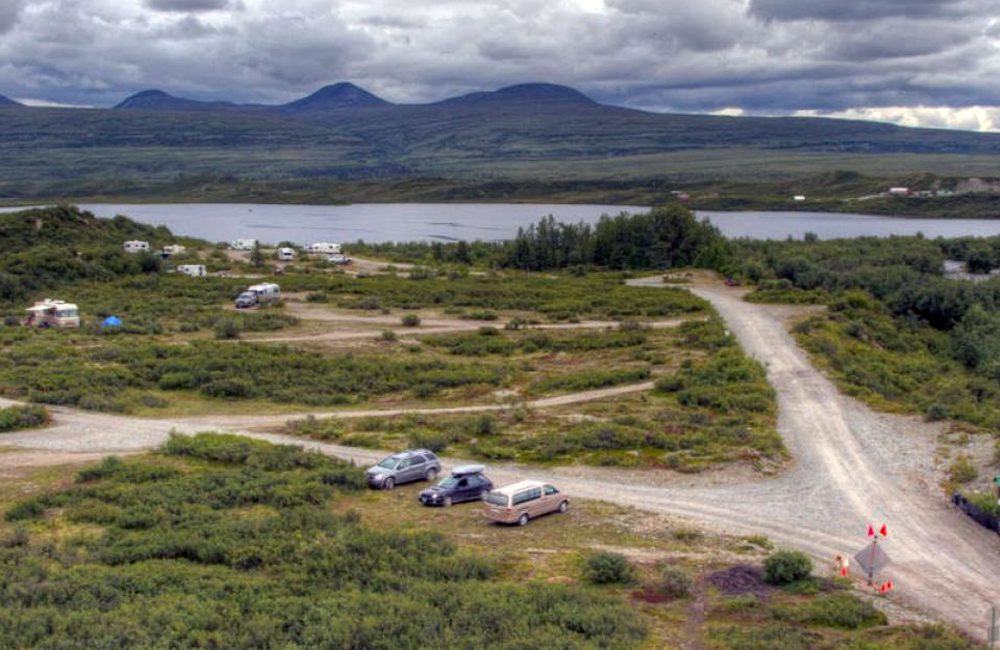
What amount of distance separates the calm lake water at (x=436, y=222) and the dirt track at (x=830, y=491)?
100813 mm

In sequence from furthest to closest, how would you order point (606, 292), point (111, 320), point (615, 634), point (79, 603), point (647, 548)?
point (606, 292), point (111, 320), point (647, 548), point (79, 603), point (615, 634)

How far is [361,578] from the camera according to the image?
18.3m

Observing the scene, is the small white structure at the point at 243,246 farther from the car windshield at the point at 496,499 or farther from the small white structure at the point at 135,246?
the car windshield at the point at 496,499

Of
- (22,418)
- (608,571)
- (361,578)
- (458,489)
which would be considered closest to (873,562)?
(608,571)

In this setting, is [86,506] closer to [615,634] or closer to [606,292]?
[615,634]

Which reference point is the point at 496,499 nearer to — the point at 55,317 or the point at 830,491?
the point at 830,491

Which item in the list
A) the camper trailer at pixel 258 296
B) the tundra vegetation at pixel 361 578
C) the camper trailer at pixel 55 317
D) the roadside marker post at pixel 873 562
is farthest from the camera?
the camper trailer at pixel 258 296

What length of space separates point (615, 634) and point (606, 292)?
55368 mm

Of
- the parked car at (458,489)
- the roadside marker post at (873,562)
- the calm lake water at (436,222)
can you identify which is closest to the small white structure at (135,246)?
the calm lake water at (436,222)

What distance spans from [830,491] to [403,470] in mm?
11073

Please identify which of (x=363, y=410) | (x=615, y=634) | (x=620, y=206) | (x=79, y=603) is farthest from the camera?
(x=620, y=206)

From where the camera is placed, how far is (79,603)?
16812mm

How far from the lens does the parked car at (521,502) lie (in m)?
22.3

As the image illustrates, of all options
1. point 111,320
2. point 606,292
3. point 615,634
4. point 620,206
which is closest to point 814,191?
point 620,206
